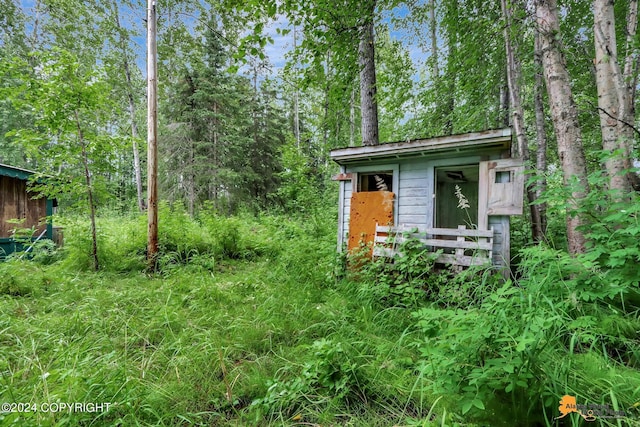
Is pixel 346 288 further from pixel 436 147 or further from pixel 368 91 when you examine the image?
pixel 368 91

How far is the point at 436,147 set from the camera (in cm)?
378

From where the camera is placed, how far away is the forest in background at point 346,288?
5.34 ft

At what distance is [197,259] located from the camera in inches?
210

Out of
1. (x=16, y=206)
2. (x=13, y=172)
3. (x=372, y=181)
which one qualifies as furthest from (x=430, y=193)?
(x=16, y=206)

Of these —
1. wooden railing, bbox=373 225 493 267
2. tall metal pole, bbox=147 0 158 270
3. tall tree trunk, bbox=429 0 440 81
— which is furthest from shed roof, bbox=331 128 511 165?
tall tree trunk, bbox=429 0 440 81

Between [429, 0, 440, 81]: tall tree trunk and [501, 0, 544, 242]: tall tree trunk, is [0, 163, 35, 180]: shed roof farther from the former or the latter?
[429, 0, 440, 81]: tall tree trunk

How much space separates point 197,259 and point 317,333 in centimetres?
357

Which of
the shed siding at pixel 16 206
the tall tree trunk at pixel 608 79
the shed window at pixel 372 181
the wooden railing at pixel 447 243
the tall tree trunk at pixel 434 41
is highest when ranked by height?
the tall tree trunk at pixel 434 41

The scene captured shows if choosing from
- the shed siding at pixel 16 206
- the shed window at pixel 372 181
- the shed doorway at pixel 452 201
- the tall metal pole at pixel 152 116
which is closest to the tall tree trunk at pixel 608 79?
the shed window at pixel 372 181

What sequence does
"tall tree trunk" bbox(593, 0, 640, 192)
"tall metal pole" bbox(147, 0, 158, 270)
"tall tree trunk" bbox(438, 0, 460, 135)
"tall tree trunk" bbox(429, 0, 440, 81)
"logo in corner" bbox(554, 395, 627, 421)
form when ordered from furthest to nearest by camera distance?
1. "tall tree trunk" bbox(429, 0, 440, 81)
2. "tall tree trunk" bbox(438, 0, 460, 135)
3. "tall metal pole" bbox(147, 0, 158, 270)
4. "tall tree trunk" bbox(593, 0, 640, 192)
5. "logo in corner" bbox(554, 395, 627, 421)

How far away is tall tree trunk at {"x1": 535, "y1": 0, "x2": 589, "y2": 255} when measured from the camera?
300cm

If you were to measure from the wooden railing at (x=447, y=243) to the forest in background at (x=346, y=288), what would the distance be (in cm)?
24

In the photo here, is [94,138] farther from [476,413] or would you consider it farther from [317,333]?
[476,413]

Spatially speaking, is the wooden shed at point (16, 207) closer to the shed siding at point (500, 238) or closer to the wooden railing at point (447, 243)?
the wooden railing at point (447, 243)
